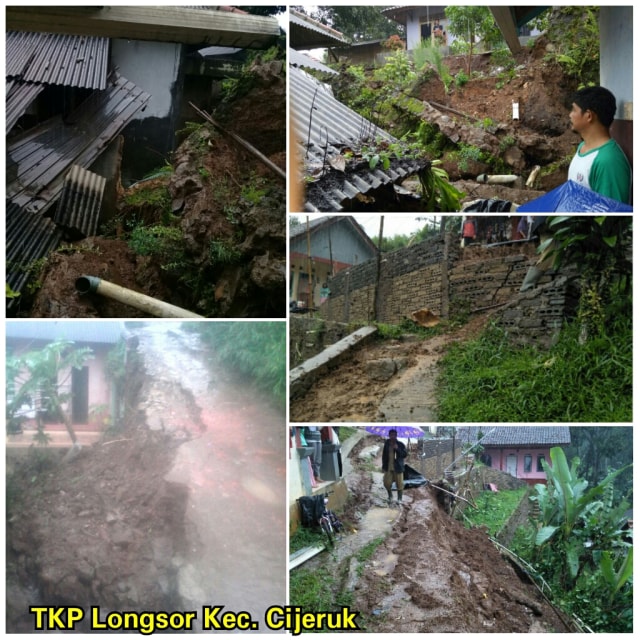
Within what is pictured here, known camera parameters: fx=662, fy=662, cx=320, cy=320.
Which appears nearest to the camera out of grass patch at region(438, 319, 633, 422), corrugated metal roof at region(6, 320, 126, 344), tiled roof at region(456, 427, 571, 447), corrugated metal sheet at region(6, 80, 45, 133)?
grass patch at region(438, 319, 633, 422)

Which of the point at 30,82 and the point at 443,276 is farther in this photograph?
the point at 30,82

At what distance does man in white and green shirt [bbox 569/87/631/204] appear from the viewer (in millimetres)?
2982

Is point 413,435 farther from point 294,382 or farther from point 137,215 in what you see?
point 137,215

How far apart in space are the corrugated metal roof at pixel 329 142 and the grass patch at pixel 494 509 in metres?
1.60

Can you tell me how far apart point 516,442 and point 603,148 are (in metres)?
1.41

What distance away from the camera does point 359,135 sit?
3.08m

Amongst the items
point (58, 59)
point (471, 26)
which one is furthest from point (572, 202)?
point (58, 59)

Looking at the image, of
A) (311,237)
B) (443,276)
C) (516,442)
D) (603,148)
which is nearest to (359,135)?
(311,237)

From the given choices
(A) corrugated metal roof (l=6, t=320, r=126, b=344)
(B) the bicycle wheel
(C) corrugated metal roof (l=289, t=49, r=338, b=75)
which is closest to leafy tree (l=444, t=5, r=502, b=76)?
(C) corrugated metal roof (l=289, t=49, r=338, b=75)

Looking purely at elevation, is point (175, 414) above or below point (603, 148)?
below

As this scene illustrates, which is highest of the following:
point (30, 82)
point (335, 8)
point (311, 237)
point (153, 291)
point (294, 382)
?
point (335, 8)

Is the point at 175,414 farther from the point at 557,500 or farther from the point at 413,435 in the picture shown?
the point at 557,500

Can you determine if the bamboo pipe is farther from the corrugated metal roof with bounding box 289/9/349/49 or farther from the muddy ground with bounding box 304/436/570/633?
the corrugated metal roof with bounding box 289/9/349/49

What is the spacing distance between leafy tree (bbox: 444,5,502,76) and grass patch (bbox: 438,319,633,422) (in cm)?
135
